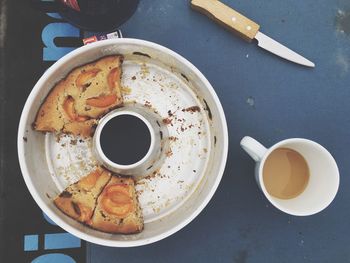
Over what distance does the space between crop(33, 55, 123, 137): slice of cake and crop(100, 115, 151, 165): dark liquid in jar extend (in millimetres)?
23

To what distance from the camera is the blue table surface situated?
2.46ft

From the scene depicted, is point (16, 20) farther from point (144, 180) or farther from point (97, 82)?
point (144, 180)

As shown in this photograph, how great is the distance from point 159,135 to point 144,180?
7 centimetres

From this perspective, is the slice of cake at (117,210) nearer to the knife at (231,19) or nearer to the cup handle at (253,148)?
the cup handle at (253,148)

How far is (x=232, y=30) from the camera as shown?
745 millimetres

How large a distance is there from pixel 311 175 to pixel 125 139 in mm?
260

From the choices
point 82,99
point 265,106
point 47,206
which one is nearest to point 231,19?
point 265,106

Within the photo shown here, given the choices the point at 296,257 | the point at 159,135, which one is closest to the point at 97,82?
the point at 159,135

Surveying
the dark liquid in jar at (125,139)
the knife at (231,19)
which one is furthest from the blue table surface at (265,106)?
the dark liquid in jar at (125,139)

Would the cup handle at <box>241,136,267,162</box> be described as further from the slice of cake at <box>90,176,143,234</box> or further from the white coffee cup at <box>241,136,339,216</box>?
the slice of cake at <box>90,176,143,234</box>

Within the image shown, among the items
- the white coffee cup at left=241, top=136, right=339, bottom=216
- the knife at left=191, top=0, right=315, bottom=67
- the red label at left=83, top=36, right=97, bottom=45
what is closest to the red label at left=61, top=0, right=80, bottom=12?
the red label at left=83, top=36, right=97, bottom=45

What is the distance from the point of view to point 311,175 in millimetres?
724

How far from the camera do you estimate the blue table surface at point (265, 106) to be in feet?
2.46

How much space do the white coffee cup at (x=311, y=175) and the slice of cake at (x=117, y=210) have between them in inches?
6.6
